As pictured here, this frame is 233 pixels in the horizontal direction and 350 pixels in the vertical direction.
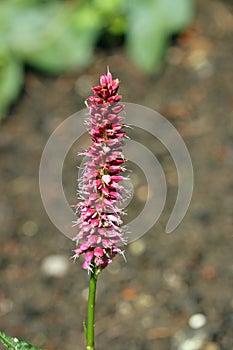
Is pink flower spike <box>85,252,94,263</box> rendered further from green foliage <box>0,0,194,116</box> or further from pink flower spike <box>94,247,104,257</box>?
green foliage <box>0,0,194,116</box>

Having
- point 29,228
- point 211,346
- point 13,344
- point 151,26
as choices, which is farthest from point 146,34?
point 13,344

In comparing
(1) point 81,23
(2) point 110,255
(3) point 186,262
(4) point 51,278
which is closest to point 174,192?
(3) point 186,262

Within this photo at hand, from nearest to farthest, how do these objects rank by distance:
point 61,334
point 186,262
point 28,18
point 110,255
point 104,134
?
point 104,134 → point 110,255 → point 61,334 → point 186,262 → point 28,18

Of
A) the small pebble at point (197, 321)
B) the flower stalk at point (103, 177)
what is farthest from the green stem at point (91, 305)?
the small pebble at point (197, 321)

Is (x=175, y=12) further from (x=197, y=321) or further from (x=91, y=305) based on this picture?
(x=91, y=305)

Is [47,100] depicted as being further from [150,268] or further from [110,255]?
[110,255]

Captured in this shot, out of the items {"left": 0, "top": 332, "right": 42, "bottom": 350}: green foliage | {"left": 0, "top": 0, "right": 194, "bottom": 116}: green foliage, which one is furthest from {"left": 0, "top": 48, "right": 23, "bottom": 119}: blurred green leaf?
{"left": 0, "top": 332, "right": 42, "bottom": 350}: green foliage
